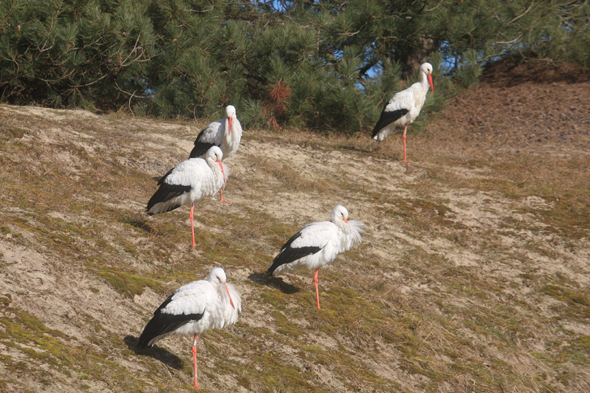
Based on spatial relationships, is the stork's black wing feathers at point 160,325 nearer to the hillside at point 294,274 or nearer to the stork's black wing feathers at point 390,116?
the hillside at point 294,274

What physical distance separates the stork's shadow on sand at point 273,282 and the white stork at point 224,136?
327 centimetres

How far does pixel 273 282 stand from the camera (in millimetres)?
7379

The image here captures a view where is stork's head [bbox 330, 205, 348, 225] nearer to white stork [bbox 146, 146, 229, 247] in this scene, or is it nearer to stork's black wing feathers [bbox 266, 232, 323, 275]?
stork's black wing feathers [bbox 266, 232, 323, 275]

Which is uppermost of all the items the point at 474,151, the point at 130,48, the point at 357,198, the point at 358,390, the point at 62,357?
the point at 130,48

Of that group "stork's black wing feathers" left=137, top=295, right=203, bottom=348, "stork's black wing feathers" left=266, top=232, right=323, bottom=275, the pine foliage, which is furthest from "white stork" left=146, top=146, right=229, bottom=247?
the pine foliage

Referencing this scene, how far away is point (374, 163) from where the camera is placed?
1352cm

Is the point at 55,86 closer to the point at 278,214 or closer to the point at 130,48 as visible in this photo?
the point at 130,48

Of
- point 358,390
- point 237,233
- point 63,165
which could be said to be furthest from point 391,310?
point 63,165

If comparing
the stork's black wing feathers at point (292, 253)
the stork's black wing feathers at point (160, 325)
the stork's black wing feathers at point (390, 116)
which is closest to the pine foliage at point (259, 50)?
the stork's black wing feathers at point (390, 116)

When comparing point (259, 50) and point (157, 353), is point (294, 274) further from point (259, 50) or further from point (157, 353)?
point (259, 50)

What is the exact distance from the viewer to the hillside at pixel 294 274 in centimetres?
523

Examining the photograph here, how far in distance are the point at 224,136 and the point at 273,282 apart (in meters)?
4.04

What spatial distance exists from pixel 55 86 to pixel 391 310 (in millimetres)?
11593

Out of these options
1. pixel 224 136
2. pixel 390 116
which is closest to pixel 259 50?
pixel 390 116
